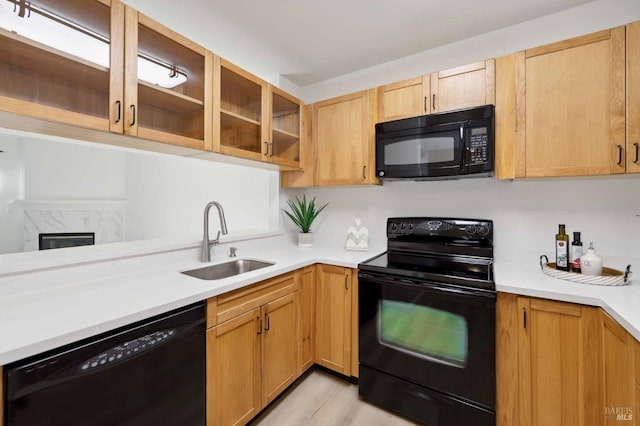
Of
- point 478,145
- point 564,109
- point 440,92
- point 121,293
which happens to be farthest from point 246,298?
point 564,109

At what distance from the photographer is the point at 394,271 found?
168 cm

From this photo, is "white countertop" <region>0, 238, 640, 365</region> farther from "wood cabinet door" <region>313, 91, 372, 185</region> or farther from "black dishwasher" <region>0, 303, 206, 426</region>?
"wood cabinet door" <region>313, 91, 372, 185</region>

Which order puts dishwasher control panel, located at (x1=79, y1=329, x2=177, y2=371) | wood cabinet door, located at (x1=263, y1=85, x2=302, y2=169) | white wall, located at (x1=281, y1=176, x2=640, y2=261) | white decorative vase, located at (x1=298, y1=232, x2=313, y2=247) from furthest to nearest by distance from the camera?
white decorative vase, located at (x1=298, y1=232, x2=313, y2=247) → wood cabinet door, located at (x1=263, y1=85, x2=302, y2=169) → white wall, located at (x1=281, y1=176, x2=640, y2=261) → dishwasher control panel, located at (x1=79, y1=329, x2=177, y2=371)

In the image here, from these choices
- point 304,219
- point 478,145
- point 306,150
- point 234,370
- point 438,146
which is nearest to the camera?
point 234,370

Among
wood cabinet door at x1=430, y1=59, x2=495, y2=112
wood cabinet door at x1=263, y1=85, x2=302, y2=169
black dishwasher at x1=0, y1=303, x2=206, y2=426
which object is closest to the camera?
black dishwasher at x1=0, y1=303, x2=206, y2=426

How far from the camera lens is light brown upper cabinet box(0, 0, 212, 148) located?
1112 millimetres

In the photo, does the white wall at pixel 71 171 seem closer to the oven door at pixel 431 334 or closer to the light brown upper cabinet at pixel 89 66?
the light brown upper cabinet at pixel 89 66

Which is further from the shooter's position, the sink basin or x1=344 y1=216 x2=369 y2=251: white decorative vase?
x1=344 y1=216 x2=369 y2=251: white decorative vase

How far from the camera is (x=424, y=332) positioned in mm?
1608

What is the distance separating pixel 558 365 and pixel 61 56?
104 inches

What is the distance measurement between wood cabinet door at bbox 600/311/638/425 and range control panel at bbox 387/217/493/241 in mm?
811

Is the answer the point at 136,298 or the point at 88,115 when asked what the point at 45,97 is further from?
the point at 136,298

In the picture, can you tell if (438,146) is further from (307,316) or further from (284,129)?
(307,316)

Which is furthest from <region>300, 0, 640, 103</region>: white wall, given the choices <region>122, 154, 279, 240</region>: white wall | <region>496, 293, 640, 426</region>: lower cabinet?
<region>496, 293, 640, 426</region>: lower cabinet
